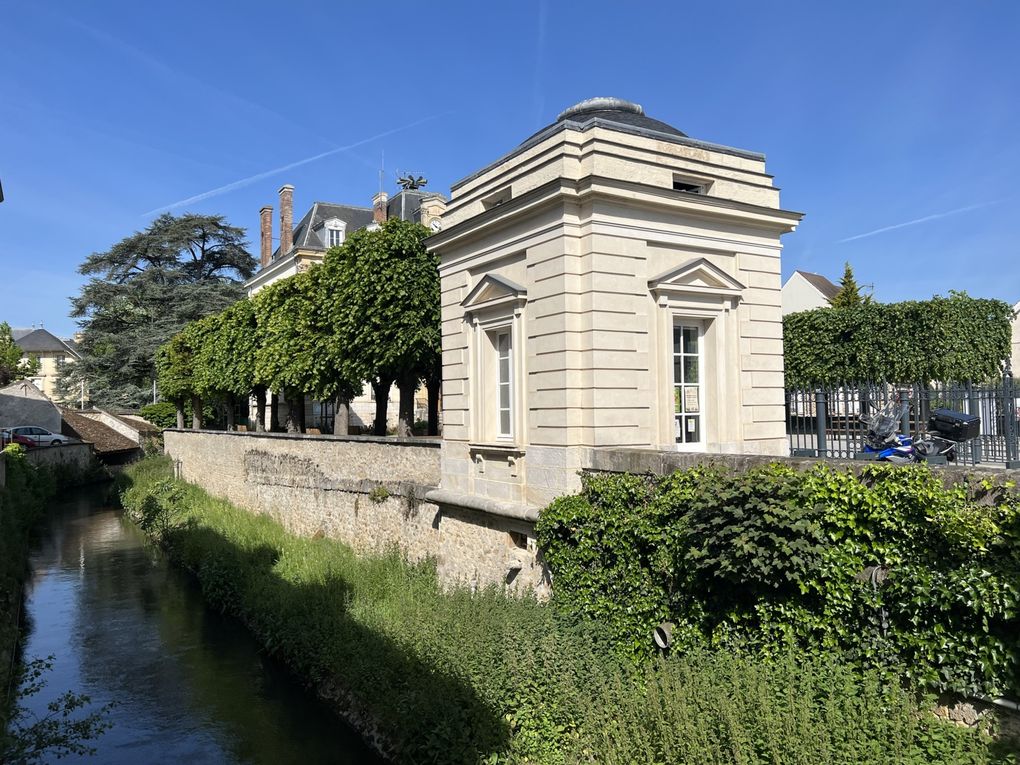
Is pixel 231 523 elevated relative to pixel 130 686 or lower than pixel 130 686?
elevated

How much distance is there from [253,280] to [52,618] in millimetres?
28882

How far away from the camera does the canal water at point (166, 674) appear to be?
9.82 m

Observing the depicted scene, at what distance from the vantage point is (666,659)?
7.18m

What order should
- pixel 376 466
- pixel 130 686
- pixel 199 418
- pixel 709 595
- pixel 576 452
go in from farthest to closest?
pixel 199 418 < pixel 376 466 < pixel 130 686 < pixel 576 452 < pixel 709 595

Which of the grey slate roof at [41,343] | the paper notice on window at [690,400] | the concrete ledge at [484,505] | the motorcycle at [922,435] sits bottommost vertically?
the concrete ledge at [484,505]

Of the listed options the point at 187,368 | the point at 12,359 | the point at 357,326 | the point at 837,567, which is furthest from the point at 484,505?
the point at 12,359

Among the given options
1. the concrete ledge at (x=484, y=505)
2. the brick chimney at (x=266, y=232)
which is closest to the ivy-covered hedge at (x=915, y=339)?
the concrete ledge at (x=484, y=505)

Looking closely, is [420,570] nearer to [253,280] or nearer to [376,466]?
[376,466]

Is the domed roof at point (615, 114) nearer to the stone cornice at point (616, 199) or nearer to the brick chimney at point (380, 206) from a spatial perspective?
the stone cornice at point (616, 199)

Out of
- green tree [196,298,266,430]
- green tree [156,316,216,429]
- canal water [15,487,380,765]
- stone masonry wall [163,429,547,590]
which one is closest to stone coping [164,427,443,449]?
stone masonry wall [163,429,547,590]

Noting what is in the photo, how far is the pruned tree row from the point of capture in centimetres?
1702

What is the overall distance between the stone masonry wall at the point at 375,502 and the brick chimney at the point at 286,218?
17.3 m

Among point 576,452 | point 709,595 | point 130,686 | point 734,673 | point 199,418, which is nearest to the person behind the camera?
point 734,673

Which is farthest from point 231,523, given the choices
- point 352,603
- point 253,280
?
point 253,280
